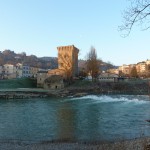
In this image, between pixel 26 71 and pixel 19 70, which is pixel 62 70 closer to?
pixel 19 70

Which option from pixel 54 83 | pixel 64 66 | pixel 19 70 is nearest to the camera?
pixel 54 83

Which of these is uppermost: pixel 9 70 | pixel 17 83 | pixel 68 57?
pixel 68 57

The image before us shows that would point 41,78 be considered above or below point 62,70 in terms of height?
below

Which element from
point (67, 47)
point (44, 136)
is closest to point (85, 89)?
point (67, 47)

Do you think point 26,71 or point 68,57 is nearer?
point 68,57

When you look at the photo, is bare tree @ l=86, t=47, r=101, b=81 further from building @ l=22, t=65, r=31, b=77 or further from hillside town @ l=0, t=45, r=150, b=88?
building @ l=22, t=65, r=31, b=77

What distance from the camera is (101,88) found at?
7706cm

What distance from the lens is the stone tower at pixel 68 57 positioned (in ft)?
316

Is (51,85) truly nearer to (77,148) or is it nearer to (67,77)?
(67,77)

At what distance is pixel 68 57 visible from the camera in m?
100

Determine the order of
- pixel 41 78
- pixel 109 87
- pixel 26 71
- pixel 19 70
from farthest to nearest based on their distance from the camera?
pixel 26 71 → pixel 19 70 → pixel 41 78 → pixel 109 87

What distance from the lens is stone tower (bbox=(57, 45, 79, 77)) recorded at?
96.4 metres

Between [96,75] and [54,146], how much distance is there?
71660 millimetres

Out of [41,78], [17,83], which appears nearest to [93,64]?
[41,78]
